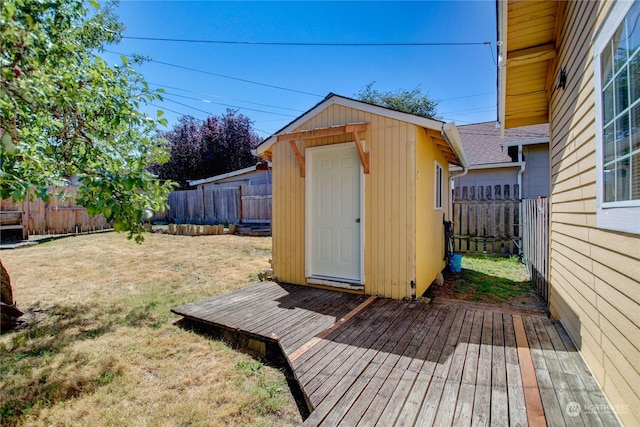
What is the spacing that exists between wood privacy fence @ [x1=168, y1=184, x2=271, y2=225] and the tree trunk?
8921 millimetres

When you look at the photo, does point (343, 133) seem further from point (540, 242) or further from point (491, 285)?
point (491, 285)

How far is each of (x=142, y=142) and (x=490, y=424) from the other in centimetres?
381

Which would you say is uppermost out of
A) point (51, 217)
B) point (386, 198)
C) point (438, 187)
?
point (438, 187)

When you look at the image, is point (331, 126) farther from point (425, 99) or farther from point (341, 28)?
point (425, 99)

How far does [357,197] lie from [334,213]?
45 centimetres

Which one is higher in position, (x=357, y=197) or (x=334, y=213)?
(x=357, y=197)

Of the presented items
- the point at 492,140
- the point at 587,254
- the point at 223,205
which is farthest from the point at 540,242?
the point at 223,205

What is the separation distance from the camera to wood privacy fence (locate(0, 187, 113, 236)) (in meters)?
10.1

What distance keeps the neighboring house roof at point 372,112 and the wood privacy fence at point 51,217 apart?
801 cm

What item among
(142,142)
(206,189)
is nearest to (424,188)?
(142,142)

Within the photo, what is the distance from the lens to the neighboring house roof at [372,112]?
3807 millimetres

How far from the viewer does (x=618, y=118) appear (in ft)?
5.63
